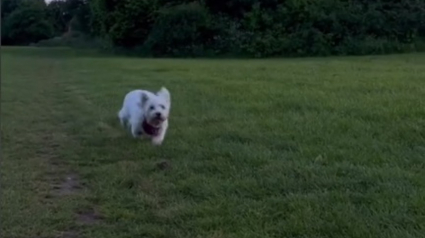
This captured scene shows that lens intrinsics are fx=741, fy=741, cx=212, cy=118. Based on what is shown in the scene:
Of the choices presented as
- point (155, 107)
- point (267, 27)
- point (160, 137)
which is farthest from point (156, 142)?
point (267, 27)

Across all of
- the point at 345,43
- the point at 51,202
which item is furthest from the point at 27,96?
the point at 345,43

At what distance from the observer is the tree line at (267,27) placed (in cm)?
2353

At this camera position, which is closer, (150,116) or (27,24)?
(150,116)

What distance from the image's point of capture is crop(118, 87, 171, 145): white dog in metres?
6.10

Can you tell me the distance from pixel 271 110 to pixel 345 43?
1656 cm

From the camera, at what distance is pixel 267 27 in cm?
2467

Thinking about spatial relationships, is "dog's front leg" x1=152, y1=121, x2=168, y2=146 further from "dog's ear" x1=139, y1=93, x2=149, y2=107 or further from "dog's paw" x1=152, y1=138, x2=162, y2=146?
"dog's ear" x1=139, y1=93, x2=149, y2=107

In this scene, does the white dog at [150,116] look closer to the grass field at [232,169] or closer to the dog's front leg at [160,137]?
the dog's front leg at [160,137]

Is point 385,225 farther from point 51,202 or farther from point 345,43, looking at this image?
point 345,43

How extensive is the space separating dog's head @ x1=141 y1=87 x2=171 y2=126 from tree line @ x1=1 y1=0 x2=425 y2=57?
56.0 feet

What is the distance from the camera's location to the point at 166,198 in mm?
4195

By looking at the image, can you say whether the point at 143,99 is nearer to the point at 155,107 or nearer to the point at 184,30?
the point at 155,107

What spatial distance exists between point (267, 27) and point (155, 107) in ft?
61.9

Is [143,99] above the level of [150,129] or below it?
above
